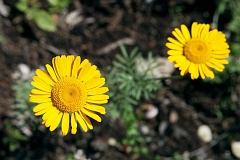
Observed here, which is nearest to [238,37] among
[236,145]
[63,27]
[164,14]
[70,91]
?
[164,14]

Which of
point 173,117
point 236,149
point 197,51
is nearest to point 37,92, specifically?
point 197,51

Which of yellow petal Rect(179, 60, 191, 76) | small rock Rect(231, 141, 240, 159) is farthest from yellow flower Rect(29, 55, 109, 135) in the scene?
small rock Rect(231, 141, 240, 159)

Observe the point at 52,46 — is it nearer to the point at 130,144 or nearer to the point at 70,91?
the point at 130,144

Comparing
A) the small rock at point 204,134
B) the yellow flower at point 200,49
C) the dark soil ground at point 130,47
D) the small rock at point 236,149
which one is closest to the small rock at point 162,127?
the dark soil ground at point 130,47

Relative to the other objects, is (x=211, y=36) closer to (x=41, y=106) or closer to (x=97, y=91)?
(x=97, y=91)

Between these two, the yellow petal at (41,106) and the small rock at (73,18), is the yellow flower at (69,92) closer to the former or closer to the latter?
the yellow petal at (41,106)

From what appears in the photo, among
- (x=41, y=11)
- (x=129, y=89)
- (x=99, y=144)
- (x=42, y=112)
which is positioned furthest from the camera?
(x=41, y=11)
